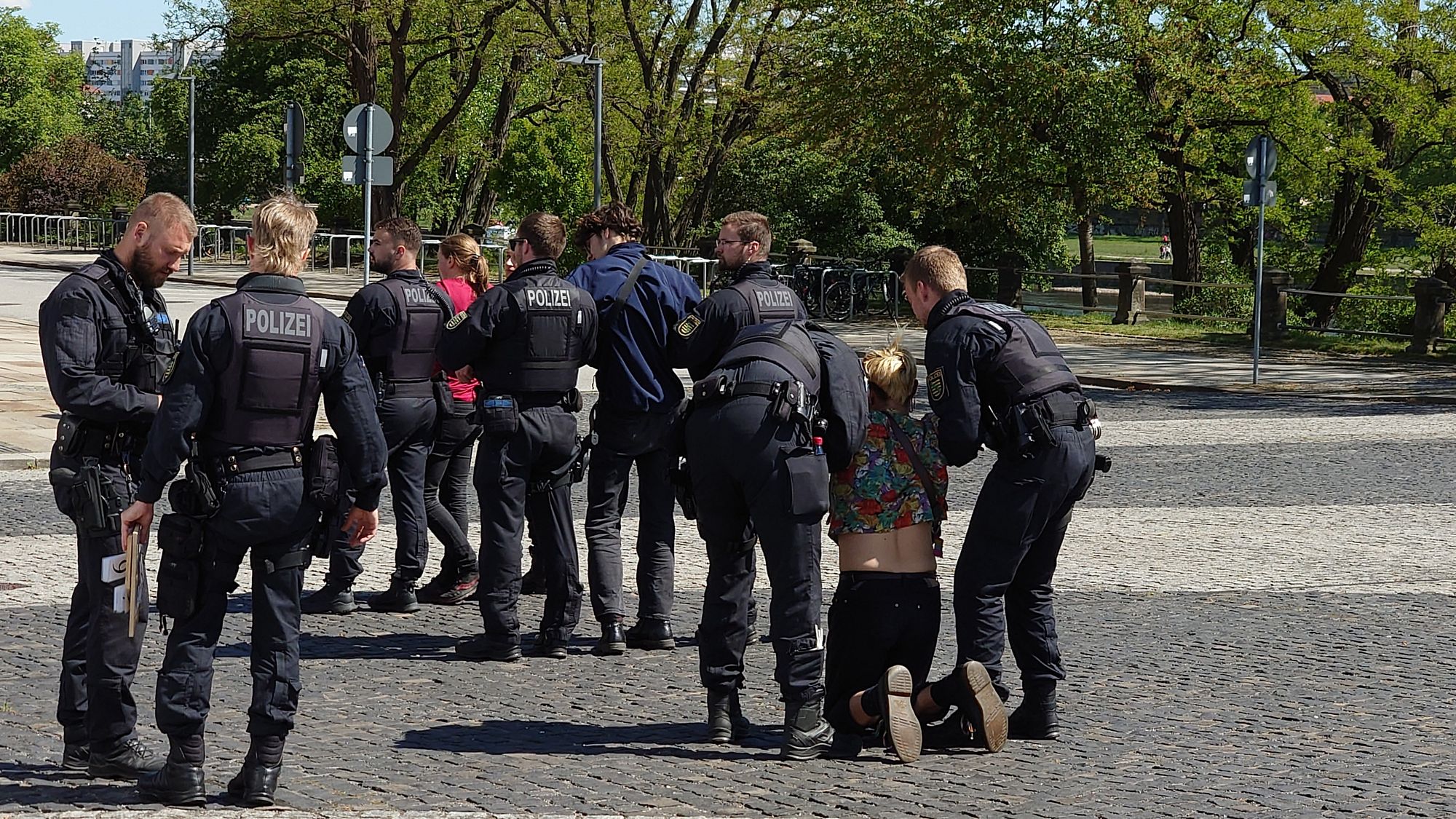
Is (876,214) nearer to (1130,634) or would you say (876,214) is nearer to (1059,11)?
(1059,11)

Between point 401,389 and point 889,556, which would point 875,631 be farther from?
point 401,389

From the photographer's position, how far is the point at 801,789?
17.2ft

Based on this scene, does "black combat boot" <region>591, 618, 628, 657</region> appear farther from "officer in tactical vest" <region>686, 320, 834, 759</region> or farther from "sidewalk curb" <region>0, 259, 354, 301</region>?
"sidewalk curb" <region>0, 259, 354, 301</region>

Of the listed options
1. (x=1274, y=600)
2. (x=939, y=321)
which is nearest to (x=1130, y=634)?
(x=1274, y=600)

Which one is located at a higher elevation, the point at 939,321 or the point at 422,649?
the point at 939,321

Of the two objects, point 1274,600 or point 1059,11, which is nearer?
point 1274,600

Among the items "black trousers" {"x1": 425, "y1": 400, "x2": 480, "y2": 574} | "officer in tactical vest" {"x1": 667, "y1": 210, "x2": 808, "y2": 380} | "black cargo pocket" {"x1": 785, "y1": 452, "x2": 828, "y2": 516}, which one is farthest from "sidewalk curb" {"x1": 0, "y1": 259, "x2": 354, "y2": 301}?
"black cargo pocket" {"x1": 785, "y1": 452, "x2": 828, "y2": 516}

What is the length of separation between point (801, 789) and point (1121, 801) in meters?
0.96

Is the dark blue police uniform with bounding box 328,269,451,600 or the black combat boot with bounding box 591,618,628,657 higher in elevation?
the dark blue police uniform with bounding box 328,269,451,600

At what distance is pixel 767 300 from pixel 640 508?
1.23 metres

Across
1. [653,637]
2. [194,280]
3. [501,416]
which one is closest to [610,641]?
[653,637]

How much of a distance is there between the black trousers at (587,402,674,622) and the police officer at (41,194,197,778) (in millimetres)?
2341

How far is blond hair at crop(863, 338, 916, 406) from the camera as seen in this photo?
574 cm

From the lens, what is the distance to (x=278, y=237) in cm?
495
